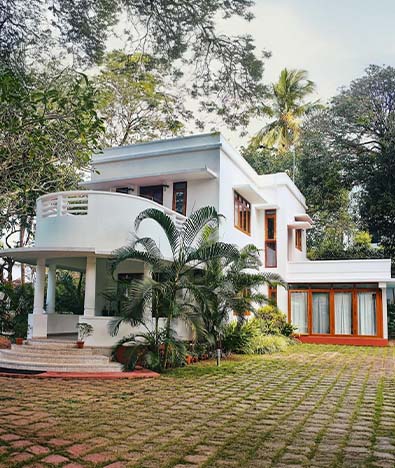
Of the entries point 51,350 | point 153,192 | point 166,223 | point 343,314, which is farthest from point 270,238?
point 51,350

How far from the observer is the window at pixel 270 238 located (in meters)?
21.0

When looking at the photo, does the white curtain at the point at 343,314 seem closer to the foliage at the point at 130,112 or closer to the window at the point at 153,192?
the window at the point at 153,192

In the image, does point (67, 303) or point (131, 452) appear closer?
point (131, 452)

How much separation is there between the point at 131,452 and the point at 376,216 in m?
22.4

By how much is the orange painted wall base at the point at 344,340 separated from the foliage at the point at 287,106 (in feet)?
49.3

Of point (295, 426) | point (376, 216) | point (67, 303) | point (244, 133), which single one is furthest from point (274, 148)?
point (295, 426)

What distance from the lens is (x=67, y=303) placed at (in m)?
17.0

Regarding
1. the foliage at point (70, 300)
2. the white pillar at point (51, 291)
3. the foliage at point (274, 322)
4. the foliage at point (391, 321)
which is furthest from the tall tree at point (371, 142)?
the white pillar at point (51, 291)

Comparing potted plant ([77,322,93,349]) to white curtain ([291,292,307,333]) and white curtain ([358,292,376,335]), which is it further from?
white curtain ([358,292,376,335])

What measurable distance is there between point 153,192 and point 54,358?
285 inches

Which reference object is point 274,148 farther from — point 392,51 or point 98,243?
point 392,51

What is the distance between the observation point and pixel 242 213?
1848cm

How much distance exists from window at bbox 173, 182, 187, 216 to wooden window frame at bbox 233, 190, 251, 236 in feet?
6.64

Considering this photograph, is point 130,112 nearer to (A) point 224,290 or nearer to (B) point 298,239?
(B) point 298,239
